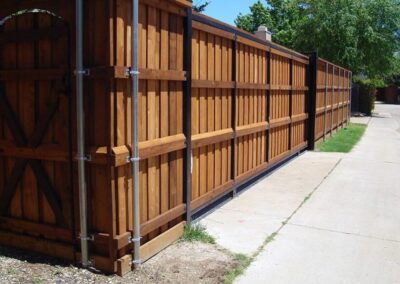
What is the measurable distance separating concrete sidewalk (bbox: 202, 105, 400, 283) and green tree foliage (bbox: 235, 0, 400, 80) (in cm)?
1976

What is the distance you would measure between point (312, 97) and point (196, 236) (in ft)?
27.6

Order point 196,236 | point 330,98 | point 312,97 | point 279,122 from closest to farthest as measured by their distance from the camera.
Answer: point 196,236 < point 279,122 < point 312,97 < point 330,98

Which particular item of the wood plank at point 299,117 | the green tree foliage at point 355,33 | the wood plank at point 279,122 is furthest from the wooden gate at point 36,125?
the green tree foliage at point 355,33

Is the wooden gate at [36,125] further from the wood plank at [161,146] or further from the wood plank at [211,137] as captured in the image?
the wood plank at [211,137]

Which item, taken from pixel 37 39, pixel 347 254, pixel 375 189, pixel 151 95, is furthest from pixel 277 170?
pixel 37 39

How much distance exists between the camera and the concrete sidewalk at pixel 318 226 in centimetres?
463

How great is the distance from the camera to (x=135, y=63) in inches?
167

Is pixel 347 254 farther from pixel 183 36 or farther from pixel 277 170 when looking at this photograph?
pixel 277 170

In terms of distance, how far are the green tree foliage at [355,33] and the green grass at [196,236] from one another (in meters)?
24.7

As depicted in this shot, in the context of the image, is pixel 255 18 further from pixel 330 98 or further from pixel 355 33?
pixel 330 98

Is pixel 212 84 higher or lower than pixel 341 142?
higher

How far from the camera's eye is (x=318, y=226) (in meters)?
6.05

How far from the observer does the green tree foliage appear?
28375 millimetres

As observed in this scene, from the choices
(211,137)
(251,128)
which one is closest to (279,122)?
(251,128)
